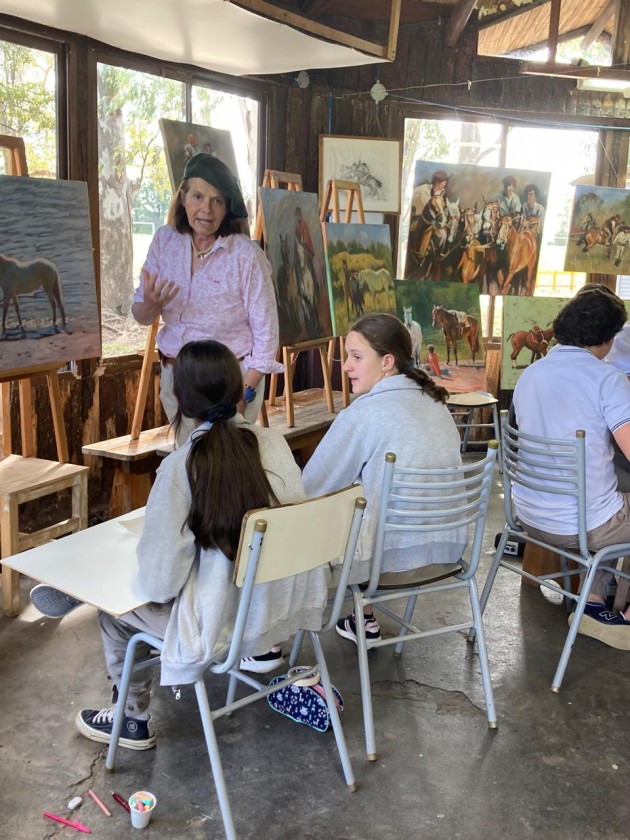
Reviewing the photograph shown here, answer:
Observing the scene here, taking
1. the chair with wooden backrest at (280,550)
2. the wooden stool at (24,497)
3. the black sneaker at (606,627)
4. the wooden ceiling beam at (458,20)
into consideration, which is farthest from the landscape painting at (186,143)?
the black sneaker at (606,627)

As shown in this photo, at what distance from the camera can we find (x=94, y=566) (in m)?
1.97

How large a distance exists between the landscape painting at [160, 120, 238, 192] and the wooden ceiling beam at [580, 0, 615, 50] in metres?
3.35

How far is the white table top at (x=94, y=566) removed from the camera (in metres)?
1.84

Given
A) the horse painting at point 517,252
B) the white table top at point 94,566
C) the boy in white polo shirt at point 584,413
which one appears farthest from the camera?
the horse painting at point 517,252

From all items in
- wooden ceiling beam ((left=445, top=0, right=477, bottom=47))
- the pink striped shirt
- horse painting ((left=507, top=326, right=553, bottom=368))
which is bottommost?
horse painting ((left=507, top=326, right=553, bottom=368))

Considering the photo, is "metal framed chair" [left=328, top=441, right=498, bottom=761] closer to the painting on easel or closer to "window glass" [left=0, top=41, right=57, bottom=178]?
the painting on easel

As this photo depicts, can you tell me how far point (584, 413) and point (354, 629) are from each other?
113cm

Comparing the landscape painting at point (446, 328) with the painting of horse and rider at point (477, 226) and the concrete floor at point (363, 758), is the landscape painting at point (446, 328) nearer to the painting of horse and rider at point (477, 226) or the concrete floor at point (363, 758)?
the painting of horse and rider at point (477, 226)

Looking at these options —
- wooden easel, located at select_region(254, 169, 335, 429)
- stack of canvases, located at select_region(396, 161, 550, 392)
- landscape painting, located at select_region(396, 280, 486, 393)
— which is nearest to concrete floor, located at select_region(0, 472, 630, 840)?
wooden easel, located at select_region(254, 169, 335, 429)

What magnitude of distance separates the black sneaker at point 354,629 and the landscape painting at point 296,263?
1.66 meters

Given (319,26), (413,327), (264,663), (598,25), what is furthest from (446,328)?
(264,663)

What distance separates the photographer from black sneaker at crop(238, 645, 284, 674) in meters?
2.75

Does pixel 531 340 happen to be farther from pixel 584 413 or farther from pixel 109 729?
pixel 109 729

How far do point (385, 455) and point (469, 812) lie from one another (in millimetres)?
935
